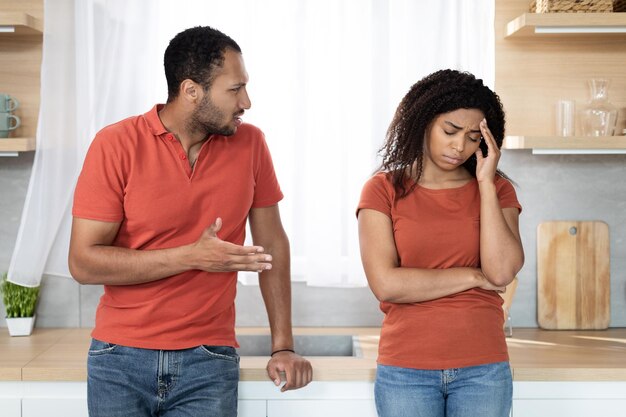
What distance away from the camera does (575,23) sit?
235 cm

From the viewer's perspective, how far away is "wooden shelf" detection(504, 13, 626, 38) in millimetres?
2342

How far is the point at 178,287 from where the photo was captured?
182cm

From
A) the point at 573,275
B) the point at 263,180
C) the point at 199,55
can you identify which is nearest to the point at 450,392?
the point at 263,180

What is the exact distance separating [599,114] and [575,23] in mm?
297

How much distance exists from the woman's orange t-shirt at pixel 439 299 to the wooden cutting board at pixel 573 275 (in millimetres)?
811

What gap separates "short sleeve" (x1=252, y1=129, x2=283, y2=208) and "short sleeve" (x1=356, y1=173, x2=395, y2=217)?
0.76ft

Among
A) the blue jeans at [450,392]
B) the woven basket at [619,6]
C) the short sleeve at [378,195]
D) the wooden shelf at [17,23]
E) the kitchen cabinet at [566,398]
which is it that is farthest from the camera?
the woven basket at [619,6]

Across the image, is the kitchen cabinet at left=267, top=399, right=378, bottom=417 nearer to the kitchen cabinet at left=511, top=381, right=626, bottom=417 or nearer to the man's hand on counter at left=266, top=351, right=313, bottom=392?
the man's hand on counter at left=266, top=351, right=313, bottom=392

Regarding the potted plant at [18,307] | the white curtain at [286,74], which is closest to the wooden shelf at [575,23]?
the white curtain at [286,74]

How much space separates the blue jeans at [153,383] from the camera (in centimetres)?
177

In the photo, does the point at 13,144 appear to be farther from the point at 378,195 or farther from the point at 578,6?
the point at 578,6

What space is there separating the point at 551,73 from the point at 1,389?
183 cm

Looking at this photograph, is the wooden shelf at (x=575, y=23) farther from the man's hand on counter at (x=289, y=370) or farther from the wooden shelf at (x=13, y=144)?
the wooden shelf at (x=13, y=144)

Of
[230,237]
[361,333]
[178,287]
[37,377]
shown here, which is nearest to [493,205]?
[230,237]
